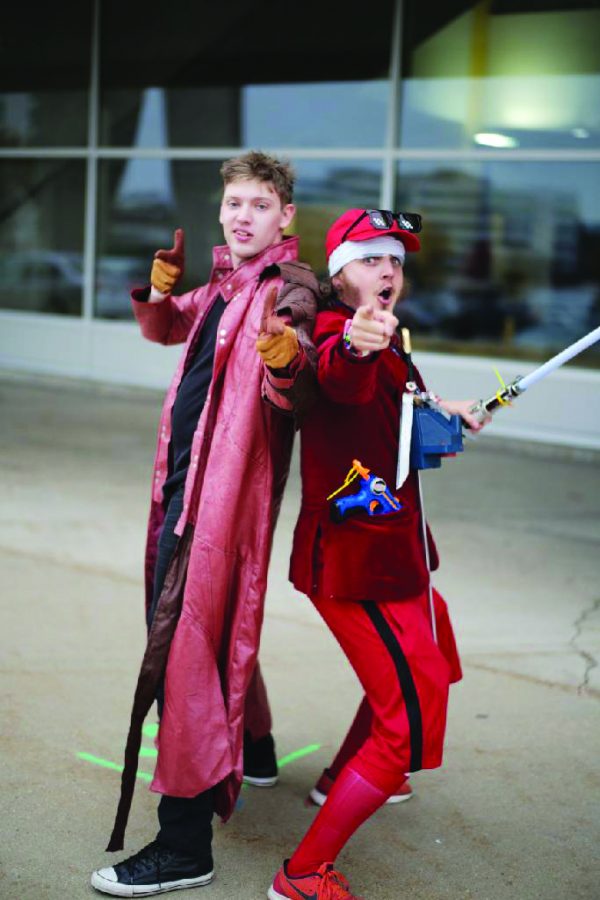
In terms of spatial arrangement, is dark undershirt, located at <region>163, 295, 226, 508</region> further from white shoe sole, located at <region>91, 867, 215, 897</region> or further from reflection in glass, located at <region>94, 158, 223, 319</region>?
reflection in glass, located at <region>94, 158, 223, 319</region>

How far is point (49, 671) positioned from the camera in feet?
13.8

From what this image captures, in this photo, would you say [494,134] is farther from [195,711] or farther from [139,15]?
[195,711]

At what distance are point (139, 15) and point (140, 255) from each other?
2.53m

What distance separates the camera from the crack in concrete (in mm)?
4309

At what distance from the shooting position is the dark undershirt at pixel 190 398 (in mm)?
2988

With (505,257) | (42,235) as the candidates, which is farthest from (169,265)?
(42,235)

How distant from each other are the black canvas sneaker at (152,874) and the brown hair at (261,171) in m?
1.72

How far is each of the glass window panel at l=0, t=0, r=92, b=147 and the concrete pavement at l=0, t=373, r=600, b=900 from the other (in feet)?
21.4

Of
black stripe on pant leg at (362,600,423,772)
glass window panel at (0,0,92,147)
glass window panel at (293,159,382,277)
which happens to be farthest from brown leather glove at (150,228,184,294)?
glass window panel at (0,0,92,147)

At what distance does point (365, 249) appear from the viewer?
271 centimetres

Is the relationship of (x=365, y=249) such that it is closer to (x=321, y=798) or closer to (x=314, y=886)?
(x=314, y=886)

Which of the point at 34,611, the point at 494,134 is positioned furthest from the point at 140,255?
the point at 34,611

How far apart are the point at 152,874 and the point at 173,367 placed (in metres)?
8.94

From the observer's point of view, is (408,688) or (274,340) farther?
(408,688)
